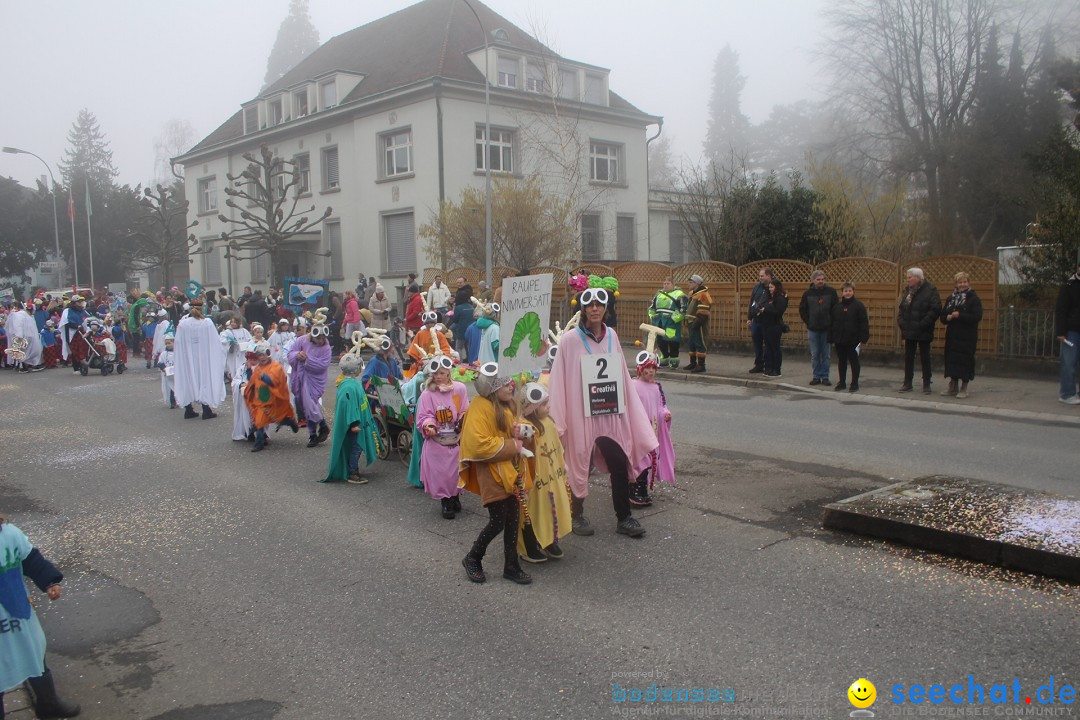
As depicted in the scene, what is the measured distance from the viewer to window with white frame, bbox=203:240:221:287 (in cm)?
4634

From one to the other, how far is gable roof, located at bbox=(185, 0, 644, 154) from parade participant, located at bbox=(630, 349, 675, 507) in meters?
27.0

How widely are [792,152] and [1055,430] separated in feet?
262

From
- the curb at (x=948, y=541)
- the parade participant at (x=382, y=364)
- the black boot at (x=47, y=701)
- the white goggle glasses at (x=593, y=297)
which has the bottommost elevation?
the black boot at (x=47, y=701)

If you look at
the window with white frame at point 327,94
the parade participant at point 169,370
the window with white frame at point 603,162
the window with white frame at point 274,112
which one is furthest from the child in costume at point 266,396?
Answer: the window with white frame at point 274,112

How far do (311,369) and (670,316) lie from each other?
8.60 metres

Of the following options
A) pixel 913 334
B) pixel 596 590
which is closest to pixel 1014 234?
pixel 913 334

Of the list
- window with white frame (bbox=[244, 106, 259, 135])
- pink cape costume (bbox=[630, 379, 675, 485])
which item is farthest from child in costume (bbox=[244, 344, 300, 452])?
Answer: window with white frame (bbox=[244, 106, 259, 135])

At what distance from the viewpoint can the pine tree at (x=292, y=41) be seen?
93.1m

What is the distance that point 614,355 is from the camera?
253 inches

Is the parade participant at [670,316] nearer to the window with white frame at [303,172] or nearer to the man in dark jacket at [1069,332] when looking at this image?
the man in dark jacket at [1069,332]

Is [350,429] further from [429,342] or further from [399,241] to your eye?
[399,241]

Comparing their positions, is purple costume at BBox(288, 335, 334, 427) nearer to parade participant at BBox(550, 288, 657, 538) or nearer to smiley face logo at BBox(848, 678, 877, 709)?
parade participant at BBox(550, 288, 657, 538)

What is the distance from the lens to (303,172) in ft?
129

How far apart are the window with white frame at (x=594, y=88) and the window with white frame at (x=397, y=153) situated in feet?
27.0
